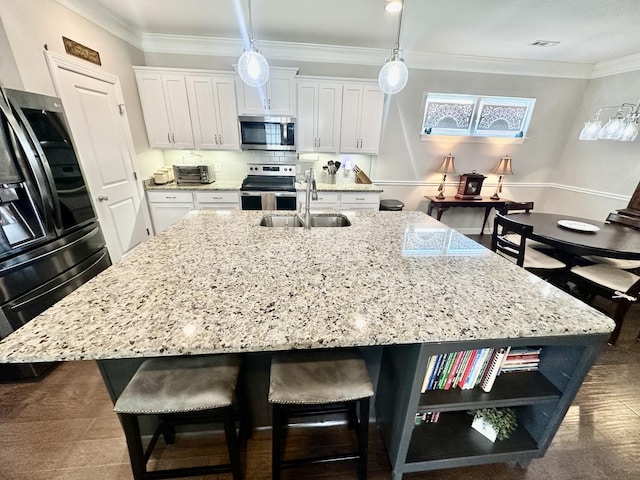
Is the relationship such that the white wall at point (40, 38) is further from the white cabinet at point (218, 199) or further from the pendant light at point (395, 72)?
the pendant light at point (395, 72)

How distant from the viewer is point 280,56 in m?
3.41

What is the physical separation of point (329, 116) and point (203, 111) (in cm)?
166

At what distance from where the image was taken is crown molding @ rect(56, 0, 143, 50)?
224 centimetres

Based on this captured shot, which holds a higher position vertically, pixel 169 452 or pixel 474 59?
pixel 474 59

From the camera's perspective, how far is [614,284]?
203 cm

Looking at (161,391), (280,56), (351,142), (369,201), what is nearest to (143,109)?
(280,56)

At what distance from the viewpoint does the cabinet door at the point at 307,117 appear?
11.0ft

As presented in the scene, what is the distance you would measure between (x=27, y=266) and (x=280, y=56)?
11.3 feet

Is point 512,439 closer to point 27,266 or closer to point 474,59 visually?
point 27,266

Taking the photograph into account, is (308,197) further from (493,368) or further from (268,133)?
(268,133)

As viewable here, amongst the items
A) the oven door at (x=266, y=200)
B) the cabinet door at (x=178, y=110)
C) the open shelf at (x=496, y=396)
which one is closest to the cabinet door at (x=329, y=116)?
the oven door at (x=266, y=200)

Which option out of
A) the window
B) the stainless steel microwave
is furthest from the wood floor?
the window

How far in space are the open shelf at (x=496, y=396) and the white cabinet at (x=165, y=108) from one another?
3803 mm

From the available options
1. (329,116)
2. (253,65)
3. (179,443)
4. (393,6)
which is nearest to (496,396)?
(179,443)
